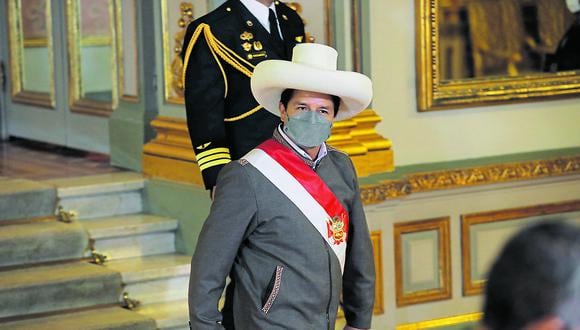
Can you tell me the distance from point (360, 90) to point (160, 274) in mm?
2281

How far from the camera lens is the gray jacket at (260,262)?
10.1ft

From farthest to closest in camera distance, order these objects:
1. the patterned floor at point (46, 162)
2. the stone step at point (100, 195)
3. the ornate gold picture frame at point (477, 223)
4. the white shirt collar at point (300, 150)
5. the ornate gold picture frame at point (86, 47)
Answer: the ornate gold picture frame at point (86, 47) → the patterned floor at point (46, 162) → the stone step at point (100, 195) → the ornate gold picture frame at point (477, 223) → the white shirt collar at point (300, 150)

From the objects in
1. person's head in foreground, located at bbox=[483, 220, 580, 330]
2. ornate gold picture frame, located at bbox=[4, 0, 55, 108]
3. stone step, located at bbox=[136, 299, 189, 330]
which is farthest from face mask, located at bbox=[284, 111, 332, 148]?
ornate gold picture frame, located at bbox=[4, 0, 55, 108]

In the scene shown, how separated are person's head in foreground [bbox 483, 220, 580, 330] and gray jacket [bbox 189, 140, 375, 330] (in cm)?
177

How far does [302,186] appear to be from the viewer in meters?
3.18

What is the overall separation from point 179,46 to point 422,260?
1.46 m

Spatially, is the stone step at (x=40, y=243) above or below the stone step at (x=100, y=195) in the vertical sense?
below

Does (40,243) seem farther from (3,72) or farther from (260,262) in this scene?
(3,72)

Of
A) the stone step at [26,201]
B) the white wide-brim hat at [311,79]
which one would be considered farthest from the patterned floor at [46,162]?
the white wide-brim hat at [311,79]

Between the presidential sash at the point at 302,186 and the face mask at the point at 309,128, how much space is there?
0.06 meters

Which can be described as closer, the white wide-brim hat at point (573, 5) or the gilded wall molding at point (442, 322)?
the gilded wall molding at point (442, 322)

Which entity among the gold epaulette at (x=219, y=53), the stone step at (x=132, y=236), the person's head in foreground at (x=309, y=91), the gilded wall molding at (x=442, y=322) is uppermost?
the gold epaulette at (x=219, y=53)

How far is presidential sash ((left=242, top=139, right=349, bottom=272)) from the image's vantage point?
3160mm

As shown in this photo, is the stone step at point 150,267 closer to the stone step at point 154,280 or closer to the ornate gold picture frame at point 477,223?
the stone step at point 154,280
